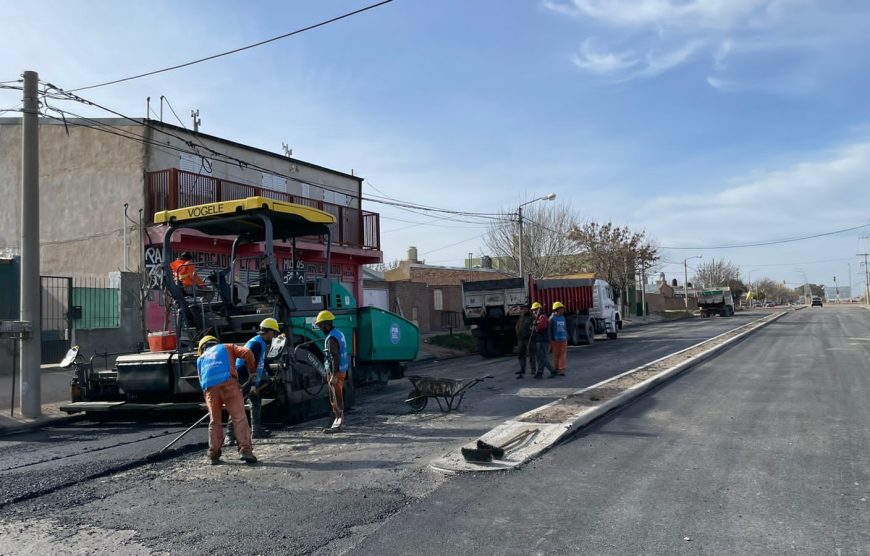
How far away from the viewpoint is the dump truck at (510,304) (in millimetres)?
21797

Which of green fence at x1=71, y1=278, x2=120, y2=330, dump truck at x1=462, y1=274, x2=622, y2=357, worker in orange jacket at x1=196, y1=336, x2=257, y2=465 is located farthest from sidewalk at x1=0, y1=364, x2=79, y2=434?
dump truck at x1=462, y1=274, x2=622, y2=357

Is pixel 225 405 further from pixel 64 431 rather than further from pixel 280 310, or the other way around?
pixel 64 431

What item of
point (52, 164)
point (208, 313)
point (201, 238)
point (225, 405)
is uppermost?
point (52, 164)

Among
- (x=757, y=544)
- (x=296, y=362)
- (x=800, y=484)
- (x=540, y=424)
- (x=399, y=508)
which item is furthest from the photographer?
(x=296, y=362)

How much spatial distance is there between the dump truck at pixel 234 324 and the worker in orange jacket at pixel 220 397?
4.38 ft

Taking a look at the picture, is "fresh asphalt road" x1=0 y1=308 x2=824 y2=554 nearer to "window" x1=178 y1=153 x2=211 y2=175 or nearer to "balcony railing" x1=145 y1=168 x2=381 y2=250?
"balcony railing" x1=145 y1=168 x2=381 y2=250

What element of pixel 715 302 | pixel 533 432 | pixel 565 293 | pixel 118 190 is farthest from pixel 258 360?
pixel 715 302

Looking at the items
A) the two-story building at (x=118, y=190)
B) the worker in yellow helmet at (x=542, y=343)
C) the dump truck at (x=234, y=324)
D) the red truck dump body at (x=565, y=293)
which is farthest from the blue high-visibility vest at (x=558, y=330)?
the two-story building at (x=118, y=190)

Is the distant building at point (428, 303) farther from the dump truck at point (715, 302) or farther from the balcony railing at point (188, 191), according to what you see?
the dump truck at point (715, 302)

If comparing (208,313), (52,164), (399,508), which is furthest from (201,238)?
(399,508)

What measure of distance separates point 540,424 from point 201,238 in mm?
11628

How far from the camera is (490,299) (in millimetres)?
22156

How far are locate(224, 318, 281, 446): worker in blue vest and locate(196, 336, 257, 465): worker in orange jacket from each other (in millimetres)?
532

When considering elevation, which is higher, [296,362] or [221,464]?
[296,362]
